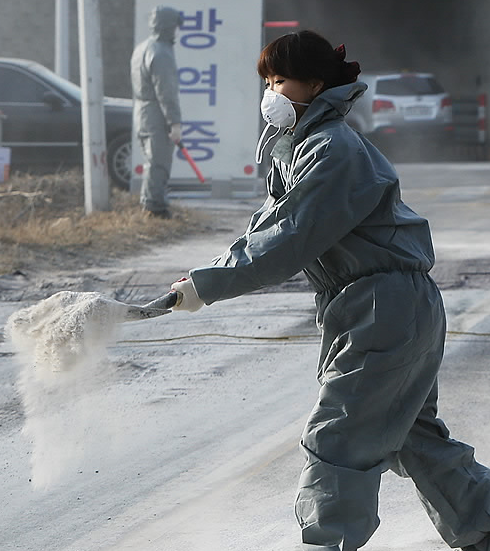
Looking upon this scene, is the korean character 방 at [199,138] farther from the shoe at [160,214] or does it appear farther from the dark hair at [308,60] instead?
the dark hair at [308,60]

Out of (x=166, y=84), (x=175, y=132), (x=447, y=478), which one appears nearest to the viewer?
(x=447, y=478)

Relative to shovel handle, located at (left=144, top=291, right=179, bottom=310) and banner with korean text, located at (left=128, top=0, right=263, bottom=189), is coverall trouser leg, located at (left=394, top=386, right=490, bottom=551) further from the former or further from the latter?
banner with korean text, located at (left=128, top=0, right=263, bottom=189)

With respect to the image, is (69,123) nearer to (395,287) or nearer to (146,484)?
(146,484)

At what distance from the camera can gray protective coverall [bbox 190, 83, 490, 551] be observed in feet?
9.73

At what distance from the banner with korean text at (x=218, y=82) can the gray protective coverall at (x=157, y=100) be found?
9.31 ft

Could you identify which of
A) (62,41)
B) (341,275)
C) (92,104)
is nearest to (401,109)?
(62,41)

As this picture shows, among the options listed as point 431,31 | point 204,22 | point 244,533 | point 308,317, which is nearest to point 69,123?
point 204,22

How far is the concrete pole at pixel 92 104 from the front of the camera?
11891 millimetres

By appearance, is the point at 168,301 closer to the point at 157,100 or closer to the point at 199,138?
the point at 157,100

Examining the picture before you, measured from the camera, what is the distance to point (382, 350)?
3.07m

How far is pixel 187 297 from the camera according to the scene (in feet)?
10.1

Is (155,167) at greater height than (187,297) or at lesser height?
lesser

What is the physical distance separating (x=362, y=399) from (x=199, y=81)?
38.9 ft

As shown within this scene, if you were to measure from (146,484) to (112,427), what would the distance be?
2.46 feet
